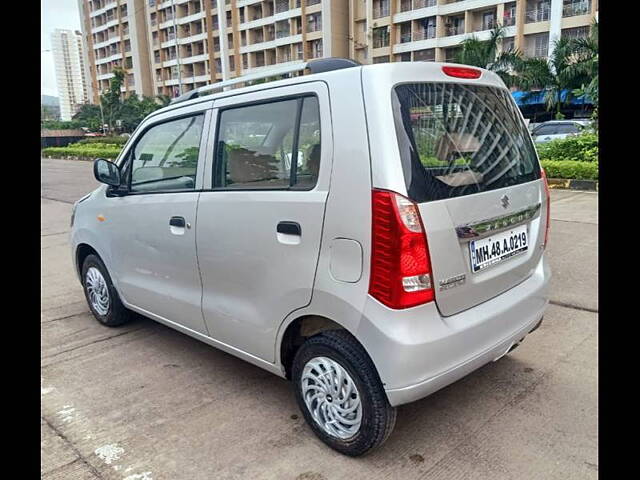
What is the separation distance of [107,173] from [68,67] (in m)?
109

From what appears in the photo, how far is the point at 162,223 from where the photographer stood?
3.24 meters

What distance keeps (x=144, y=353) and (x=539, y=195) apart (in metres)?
2.92

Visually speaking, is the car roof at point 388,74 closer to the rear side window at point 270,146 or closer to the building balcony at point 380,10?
the rear side window at point 270,146

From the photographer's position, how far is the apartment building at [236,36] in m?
47.6

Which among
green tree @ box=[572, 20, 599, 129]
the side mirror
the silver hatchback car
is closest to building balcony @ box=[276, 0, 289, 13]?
green tree @ box=[572, 20, 599, 129]

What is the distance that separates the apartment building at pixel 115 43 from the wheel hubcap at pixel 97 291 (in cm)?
6885

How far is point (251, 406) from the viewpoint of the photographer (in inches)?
115

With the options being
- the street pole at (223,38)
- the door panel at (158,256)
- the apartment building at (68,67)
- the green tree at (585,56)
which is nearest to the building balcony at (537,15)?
the green tree at (585,56)

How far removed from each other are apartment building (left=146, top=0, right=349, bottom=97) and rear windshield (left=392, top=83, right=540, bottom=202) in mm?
44489

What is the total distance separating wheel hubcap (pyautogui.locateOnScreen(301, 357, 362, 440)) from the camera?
7.72ft

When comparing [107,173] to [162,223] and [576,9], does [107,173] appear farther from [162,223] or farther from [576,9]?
[576,9]

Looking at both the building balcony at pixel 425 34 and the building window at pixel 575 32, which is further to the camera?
the building balcony at pixel 425 34

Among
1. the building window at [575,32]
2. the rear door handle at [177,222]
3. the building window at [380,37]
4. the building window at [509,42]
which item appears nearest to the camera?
the rear door handle at [177,222]
